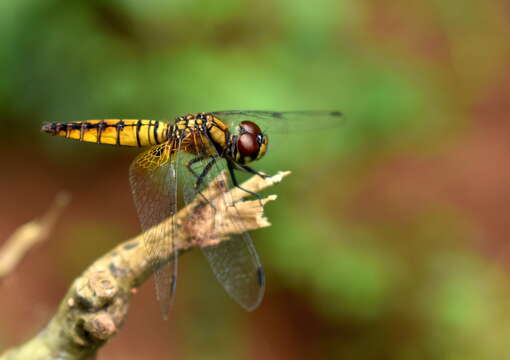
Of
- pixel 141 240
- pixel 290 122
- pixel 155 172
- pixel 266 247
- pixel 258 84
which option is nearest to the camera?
pixel 141 240

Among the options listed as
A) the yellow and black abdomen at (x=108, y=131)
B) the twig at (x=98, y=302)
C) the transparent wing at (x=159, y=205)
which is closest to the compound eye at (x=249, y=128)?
the transparent wing at (x=159, y=205)

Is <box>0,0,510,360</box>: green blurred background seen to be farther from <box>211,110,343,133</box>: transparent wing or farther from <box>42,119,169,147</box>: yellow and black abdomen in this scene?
<box>42,119,169,147</box>: yellow and black abdomen

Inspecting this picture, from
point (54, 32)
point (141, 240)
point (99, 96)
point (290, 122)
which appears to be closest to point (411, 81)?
point (290, 122)

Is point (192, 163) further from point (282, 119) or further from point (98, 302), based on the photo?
point (98, 302)

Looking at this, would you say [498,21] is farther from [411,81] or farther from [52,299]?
[52,299]

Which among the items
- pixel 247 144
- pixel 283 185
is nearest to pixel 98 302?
pixel 247 144

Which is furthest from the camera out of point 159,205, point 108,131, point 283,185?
point 283,185
